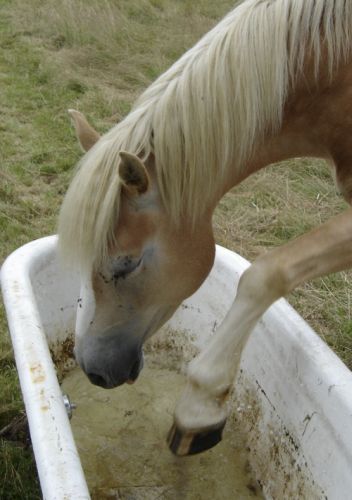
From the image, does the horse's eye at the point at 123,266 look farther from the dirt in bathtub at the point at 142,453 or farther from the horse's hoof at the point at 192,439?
the dirt in bathtub at the point at 142,453

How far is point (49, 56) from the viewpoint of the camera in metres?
4.56

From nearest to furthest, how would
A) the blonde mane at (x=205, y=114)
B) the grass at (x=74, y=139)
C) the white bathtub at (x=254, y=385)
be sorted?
the white bathtub at (x=254, y=385)
the blonde mane at (x=205, y=114)
the grass at (x=74, y=139)

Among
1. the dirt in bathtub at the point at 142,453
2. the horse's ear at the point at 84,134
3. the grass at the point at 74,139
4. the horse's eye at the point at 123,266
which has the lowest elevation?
the grass at the point at 74,139

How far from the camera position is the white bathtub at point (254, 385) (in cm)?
114

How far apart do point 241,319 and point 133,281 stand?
0.24 metres

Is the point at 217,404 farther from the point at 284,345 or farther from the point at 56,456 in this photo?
the point at 56,456

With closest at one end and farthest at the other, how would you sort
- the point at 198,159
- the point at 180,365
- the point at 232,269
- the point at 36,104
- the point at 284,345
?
the point at 198,159, the point at 284,345, the point at 232,269, the point at 180,365, the point at 36,104

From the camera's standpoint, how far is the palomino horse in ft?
4.22

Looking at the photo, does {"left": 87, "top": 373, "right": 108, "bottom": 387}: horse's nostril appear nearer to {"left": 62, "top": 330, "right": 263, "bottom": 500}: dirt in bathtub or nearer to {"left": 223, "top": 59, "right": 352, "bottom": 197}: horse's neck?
{"left": 62, "top": 330, "right": 263, "bottom": 500}: dirt in bathtub

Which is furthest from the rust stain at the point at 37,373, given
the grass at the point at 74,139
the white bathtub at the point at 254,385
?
the grass at the point at 74,139

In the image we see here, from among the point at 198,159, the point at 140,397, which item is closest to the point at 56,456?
the point at 198,159

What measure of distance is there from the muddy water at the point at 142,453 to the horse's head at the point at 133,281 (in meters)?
0.30

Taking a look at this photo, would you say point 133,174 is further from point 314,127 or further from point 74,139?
point 74,139

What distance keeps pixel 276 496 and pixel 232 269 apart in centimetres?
59
